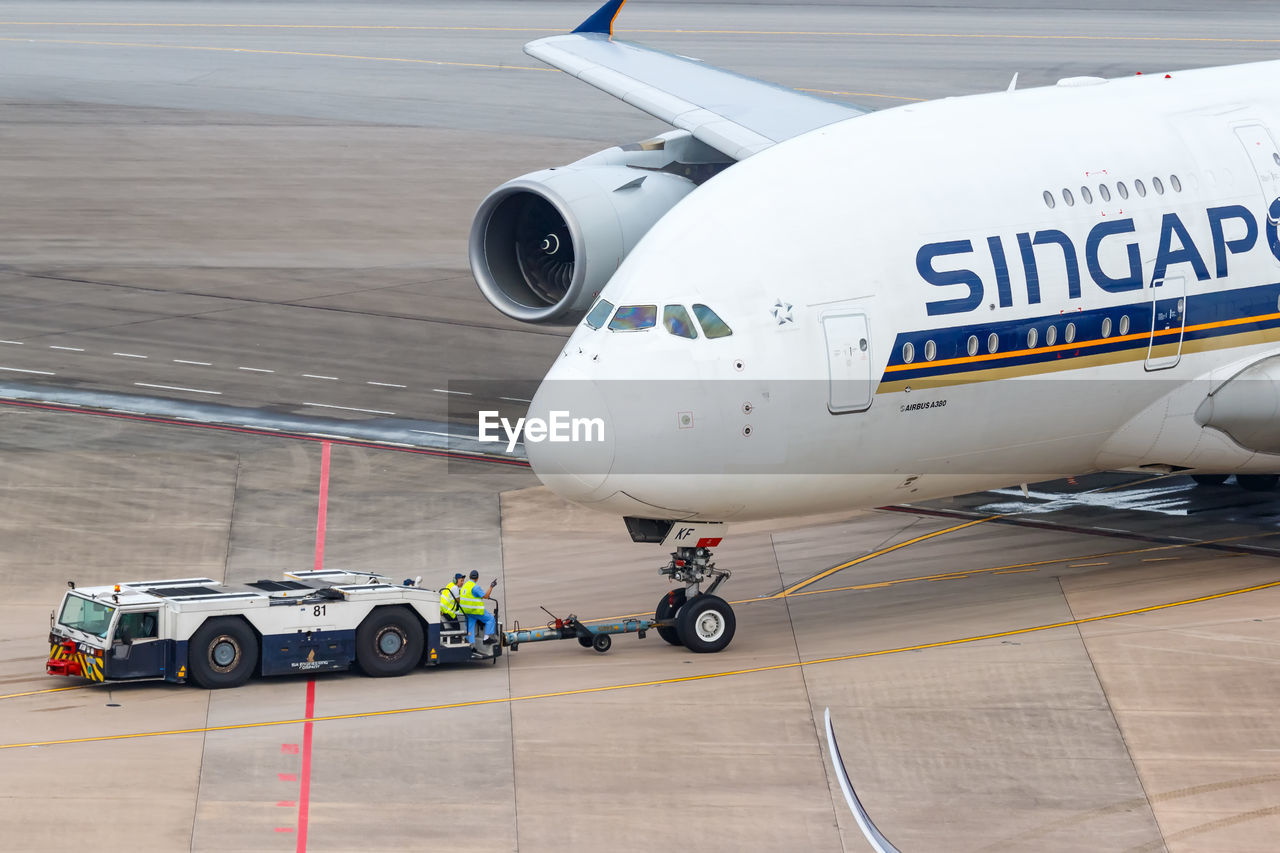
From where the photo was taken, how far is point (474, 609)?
25.4 m

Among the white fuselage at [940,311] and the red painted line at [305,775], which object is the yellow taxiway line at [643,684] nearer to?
the red painted line at [305,775]

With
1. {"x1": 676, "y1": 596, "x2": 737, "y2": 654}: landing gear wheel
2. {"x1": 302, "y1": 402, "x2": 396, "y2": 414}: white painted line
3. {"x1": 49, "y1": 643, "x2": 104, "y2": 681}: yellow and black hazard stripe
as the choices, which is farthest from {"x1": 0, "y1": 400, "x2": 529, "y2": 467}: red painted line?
{"x1": 49, "y1": 643, "x2": 104, "y2": 681}: yellow and black hazard stripe

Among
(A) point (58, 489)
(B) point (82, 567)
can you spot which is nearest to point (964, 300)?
(B) point (82, 567)

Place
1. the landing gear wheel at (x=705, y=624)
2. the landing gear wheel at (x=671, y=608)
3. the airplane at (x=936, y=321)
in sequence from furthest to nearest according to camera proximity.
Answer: the landing gear wheel at (x=671, y=608)
the landing gear wheel at (x=705, y=624)
the airplane at (x=936, y=321)

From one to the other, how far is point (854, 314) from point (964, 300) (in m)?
1.69

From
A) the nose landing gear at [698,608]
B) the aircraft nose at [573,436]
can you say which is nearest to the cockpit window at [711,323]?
the aircraft nose at [573,436]

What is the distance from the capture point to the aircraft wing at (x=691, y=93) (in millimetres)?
35312

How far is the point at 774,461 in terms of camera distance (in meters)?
24.6

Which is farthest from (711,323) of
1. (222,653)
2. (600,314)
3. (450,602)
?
(222,653)

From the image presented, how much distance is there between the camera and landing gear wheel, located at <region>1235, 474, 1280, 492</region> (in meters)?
33.3

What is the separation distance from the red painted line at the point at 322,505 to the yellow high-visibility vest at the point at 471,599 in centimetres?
489

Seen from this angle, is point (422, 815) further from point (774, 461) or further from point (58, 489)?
point (58, 489)

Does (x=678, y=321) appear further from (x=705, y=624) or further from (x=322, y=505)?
(x=322, y=505)

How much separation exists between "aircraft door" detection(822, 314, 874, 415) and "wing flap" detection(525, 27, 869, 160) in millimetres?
9908
